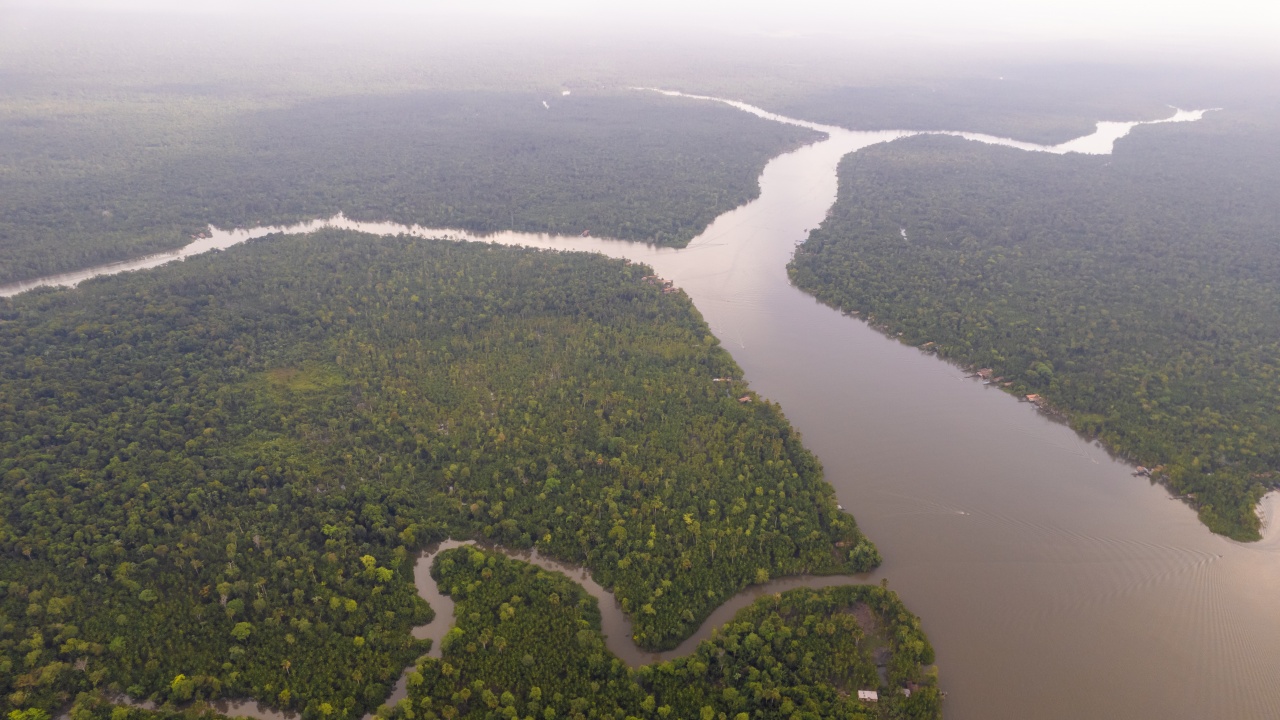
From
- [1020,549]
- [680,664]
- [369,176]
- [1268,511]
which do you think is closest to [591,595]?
[680,664]

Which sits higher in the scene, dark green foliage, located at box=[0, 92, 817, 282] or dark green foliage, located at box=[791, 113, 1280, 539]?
dark green foliage, located at box=[0, 92, 817, 282]

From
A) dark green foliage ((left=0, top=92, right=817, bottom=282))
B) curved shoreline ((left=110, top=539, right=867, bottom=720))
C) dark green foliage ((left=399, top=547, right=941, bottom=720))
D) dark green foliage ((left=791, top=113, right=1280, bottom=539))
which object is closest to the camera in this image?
dark green foliage ((left=399, top=547, right=941, bottom=720))

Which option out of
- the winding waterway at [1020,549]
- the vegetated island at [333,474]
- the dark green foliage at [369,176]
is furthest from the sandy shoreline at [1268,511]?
the dark green foliage at [369,176]

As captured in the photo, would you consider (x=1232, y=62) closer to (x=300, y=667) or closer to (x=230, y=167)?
(x=230, y=167)

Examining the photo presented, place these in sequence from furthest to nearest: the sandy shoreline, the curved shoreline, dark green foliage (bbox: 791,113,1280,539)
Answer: dark green foliage (bbox: 791,113,1280,539) < the sandy shoreline < the curved shoreline

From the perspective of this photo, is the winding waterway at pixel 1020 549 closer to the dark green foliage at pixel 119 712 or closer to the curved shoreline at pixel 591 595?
the curved shoreline at pixel 591 595

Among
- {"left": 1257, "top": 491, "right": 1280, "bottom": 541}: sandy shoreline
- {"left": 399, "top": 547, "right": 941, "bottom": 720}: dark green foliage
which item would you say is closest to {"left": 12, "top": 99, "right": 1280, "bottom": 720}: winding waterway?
{"left": 1257, "top": 491, "right": 1280, "bottom": 541}: sandy shoreline

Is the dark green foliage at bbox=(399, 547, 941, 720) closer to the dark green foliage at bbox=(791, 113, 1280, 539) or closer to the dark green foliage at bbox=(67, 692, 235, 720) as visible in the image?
the dark green foliage at bbox=(67, 692, 235, 720)
